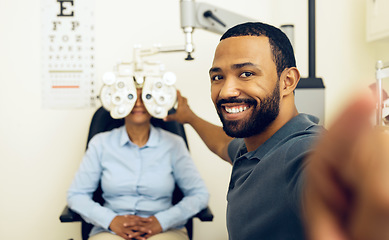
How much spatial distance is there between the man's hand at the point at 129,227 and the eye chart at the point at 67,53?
0.83 metres

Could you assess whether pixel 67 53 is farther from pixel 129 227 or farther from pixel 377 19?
pixel 377 19

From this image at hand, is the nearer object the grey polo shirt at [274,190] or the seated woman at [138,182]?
the grey polo shirt at [274,190]

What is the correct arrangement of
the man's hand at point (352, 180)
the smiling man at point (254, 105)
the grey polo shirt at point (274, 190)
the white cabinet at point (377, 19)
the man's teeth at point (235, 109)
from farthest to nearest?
the white cabinet at point (377, 19)
the man's teeth at point (235, 109)
the smiling man at point (254, 105)
the grey polo shirt at point (274, 190)
the man's hand at point (352, 180)

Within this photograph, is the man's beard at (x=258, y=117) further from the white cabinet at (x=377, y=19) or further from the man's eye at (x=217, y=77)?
the white cabinet at (x=377, y=19)

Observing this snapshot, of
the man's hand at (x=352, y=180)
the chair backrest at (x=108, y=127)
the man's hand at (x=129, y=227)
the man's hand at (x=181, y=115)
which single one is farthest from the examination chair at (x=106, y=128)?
the man's hand at (x=352, y=180)

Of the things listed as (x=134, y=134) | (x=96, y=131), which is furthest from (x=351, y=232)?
(x=96, y=131)

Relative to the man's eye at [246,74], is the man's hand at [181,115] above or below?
below

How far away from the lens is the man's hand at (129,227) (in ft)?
4.81

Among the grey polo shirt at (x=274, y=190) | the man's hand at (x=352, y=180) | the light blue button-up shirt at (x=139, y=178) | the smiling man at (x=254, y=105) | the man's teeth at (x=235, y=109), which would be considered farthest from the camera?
the light blue button-up shirt at (x=139, y=178)

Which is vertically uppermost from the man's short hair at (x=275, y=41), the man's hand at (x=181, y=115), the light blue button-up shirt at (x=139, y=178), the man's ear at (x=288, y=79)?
the man's short hair at (x=275, y=41)

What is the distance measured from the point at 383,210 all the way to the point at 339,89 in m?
2.05

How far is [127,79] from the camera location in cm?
155

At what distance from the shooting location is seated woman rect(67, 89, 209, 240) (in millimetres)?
1506

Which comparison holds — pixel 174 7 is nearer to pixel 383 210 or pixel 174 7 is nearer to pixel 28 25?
pixel 28 25
